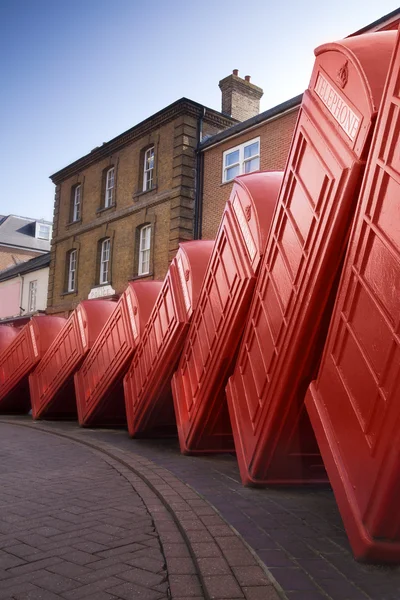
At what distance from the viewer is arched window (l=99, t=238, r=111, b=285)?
21953 mm

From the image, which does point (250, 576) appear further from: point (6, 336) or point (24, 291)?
point (24, 291)

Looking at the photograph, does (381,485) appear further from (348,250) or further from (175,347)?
(175,347)

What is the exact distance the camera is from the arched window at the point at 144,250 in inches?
→ 779

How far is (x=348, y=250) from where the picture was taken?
3996mm

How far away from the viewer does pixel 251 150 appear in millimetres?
16875

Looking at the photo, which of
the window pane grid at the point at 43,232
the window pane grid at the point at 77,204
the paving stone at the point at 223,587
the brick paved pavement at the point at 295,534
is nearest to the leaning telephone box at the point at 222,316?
the brick paved pavement at the point at 295,534

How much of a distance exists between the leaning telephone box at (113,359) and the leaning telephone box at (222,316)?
2.02 m

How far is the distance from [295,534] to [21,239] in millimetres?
40691

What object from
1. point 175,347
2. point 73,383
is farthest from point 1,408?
point 175,347

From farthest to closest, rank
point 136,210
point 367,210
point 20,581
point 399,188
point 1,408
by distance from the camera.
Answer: point 136,210, point 1,408, point 367,210, point 399,188, point 20,581

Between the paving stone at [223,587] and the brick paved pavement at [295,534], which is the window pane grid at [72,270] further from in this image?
the paving stone at [223,587]

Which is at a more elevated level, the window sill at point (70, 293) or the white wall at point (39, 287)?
the white wall at point (39, 287)

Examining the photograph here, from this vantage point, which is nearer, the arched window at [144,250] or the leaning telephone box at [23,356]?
Answer: the leaning telephone box at [23,356]

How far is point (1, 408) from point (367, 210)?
40.5 ft
